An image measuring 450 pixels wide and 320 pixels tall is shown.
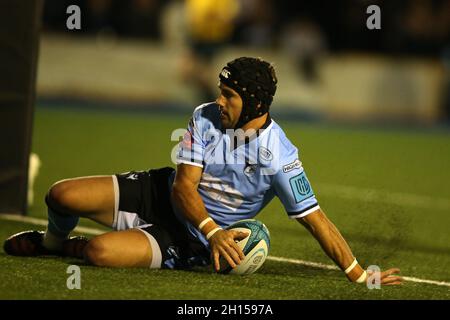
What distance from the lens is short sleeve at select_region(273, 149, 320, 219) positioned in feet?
18.7

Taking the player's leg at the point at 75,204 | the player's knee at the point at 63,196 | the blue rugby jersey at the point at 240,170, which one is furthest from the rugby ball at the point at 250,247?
the player's knee at the point at 63,196

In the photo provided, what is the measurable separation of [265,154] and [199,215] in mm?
492

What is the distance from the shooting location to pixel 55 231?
618cm

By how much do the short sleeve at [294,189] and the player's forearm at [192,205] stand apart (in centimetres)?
42

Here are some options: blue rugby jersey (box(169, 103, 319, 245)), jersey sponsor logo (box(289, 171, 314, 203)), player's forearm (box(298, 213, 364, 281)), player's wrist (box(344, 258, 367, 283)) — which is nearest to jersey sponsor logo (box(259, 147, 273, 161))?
blue rugby jersey (box(169, 103, 319, 245))

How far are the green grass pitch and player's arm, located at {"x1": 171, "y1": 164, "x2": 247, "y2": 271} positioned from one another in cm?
16

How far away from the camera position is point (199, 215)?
568cm

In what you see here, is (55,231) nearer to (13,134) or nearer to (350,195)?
(13,134)

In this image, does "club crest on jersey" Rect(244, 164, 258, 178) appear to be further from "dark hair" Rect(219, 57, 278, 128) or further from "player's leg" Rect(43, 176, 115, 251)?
"player's leg" Rect(43, 176, 115, 251)

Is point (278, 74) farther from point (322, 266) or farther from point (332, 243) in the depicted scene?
point (332, 243)

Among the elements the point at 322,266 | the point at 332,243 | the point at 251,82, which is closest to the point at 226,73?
the point at 251,82

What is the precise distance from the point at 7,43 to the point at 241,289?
10.8 feet
